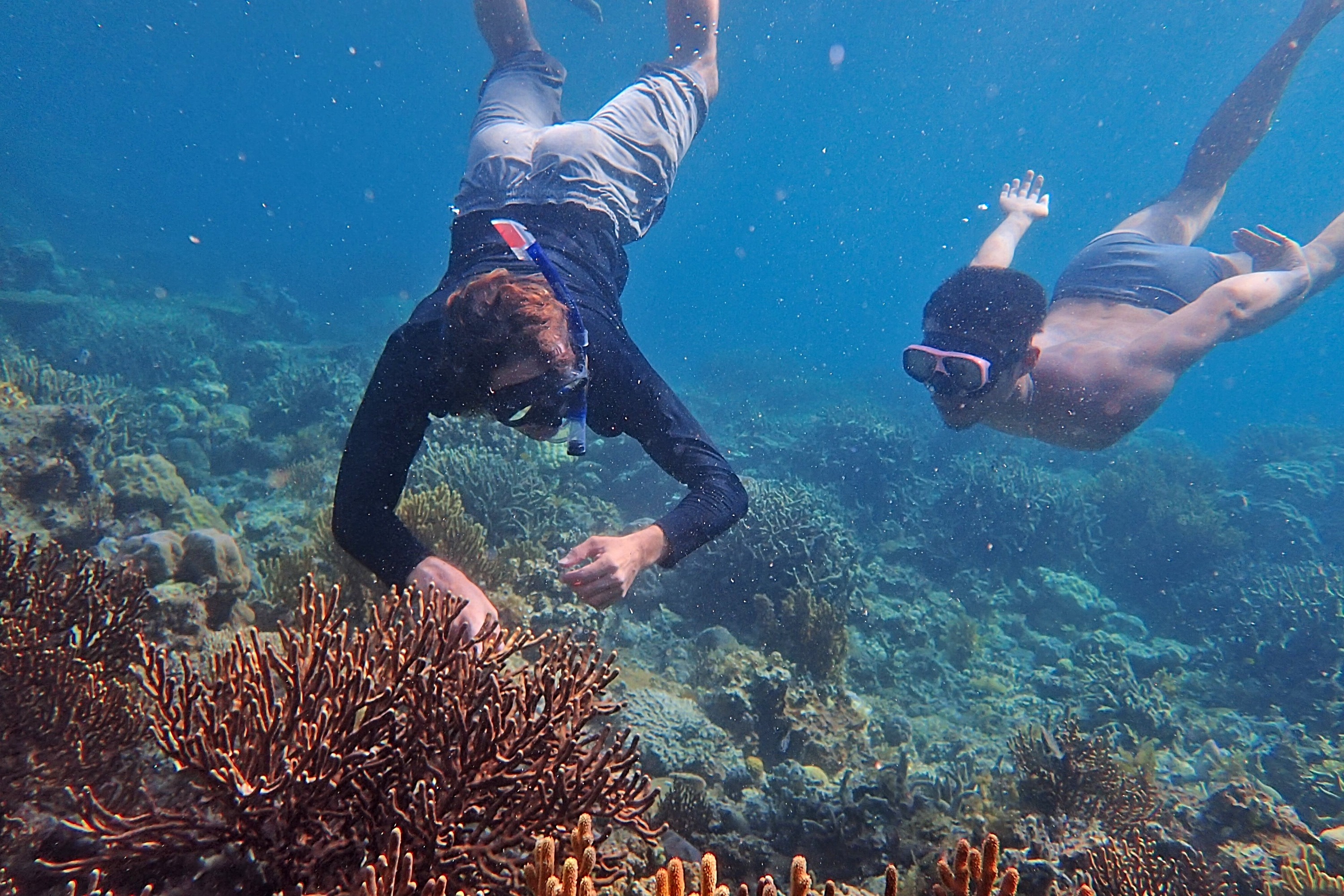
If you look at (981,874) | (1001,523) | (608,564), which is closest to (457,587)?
(608,564)

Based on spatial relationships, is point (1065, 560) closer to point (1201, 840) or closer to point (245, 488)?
point (1201, 840)

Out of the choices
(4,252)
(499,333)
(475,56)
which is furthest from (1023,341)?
(475,56)

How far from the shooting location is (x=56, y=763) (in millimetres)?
2293

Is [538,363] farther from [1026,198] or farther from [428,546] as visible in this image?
[1026,198]

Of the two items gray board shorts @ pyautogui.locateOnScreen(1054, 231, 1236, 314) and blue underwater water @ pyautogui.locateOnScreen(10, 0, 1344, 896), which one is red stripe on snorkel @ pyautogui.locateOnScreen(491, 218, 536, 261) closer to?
blue underwater water @ pyautogui.locateOnScreen(10, 0, 1344, 896)

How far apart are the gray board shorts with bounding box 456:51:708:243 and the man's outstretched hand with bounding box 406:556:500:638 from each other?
2920 millimetres

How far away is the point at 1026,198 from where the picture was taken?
6.74 metres

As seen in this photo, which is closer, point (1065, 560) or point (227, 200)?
point (1065, 560)

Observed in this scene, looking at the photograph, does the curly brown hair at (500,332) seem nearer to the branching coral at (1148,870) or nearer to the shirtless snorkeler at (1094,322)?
the shirtless snorkeler at (1094,322)

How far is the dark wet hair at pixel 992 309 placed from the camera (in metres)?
4.16

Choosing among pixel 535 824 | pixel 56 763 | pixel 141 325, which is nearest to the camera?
pixel 535 824

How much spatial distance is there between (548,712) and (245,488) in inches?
366

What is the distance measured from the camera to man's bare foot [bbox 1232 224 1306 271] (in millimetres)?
5281

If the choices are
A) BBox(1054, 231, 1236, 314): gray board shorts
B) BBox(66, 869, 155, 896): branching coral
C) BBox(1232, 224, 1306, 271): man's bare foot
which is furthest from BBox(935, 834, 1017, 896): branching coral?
BBox(1232, 224, 1306, 271): man's bare foot
